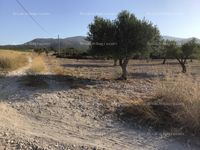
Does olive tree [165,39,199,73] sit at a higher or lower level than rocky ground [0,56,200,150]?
higher

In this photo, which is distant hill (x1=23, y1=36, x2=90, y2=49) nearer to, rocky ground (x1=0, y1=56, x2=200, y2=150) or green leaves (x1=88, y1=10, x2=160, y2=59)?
green leaves (x1=88, y1=10, x2=160, y2=59)

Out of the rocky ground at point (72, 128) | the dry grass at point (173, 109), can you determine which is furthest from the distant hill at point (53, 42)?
the dry grass at point (173, 109)

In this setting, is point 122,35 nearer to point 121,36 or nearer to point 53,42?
point 121,36

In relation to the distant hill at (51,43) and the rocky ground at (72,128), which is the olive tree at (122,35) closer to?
the distant hill at (51,43)

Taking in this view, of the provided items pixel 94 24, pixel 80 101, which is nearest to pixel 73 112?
pixel 80 101

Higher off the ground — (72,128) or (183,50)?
(183,50)

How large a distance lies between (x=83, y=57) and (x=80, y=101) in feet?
246

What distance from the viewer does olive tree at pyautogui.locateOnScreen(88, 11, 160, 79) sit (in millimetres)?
23906

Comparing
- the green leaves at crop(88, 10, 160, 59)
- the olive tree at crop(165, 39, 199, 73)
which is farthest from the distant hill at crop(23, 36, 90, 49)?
the olive tree at crop(165, 39, 199, 73)

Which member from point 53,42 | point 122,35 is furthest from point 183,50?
point 53,42

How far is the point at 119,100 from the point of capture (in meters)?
12.3

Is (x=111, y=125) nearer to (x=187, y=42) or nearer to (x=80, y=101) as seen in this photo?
(x=80, y=101)

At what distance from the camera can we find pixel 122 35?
2386 cm

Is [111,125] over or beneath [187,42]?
beneath
